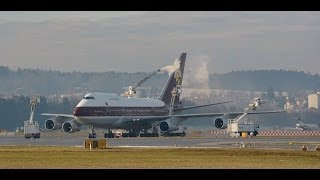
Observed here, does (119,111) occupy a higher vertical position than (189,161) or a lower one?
higher

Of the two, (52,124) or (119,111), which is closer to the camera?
(119,111)

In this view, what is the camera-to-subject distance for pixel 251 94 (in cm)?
19862

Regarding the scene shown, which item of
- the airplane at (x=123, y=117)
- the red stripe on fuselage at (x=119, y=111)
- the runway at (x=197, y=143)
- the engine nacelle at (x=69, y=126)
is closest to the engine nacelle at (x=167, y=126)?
the airplane at (x=123, y=117)

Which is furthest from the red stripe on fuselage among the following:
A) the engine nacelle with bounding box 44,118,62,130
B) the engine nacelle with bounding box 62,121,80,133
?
the engine nacelle with bounding box 44,118,62,130

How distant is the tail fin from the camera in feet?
396

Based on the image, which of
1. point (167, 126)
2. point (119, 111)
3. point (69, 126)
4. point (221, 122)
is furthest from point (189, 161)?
point (69, 126)

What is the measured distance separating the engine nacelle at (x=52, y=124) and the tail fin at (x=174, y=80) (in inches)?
637

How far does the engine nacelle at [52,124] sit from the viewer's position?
112 m

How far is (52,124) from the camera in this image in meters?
113

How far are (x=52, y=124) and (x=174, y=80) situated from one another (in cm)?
2136

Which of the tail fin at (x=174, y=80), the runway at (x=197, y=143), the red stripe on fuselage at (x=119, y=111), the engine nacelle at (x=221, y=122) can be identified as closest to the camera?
the runway at (x=197, y=143)

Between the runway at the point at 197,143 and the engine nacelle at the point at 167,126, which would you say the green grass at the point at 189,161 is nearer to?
the runway at the point at 197,143

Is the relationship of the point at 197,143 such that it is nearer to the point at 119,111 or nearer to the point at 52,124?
the point at 119,111
